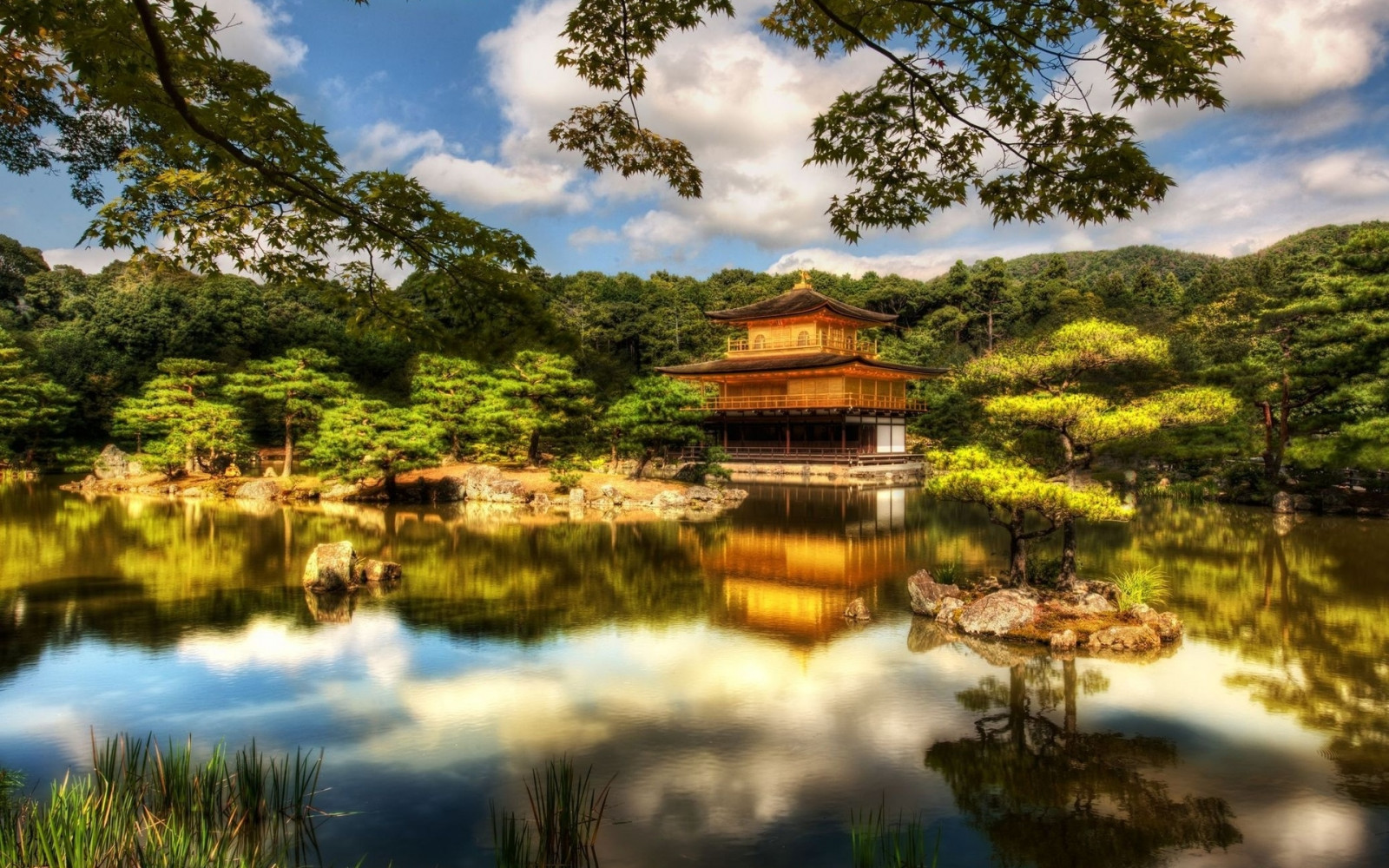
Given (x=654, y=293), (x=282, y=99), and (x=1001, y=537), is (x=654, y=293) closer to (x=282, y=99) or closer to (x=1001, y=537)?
(x=1001, y=537)

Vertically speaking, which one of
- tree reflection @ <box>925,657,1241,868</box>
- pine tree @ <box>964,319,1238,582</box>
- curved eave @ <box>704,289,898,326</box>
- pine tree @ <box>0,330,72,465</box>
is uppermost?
curved eave @ <box>704,289,898,326</box>

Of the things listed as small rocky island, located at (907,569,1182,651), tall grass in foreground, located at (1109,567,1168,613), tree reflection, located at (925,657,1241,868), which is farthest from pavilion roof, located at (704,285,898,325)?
tree reflection, located at (925,657,1241,868)

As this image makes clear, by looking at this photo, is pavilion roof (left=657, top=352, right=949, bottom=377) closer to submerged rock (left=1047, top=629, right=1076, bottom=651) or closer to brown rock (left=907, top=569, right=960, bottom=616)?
brown rock (left=907, top=569, right=960, bottom=616)

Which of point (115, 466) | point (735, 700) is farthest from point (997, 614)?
point (115, 466)

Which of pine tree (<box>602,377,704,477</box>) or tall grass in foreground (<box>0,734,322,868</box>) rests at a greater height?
pine tree (<box>602,377,704,477</box>)

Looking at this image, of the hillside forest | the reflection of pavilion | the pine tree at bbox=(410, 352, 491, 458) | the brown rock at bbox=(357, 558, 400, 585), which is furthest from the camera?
the pine tree at bbox=(410, 352, 491, 458)

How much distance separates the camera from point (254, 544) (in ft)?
49.4

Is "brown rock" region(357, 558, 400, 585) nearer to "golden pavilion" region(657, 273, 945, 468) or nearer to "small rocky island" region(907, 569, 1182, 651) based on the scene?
"small rocky island" region(907, 569, 1182, 651)

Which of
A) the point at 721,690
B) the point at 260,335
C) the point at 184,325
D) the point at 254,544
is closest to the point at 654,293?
the point at 260,335

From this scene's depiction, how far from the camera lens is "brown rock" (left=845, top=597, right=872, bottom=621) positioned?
Result: 9766 mm

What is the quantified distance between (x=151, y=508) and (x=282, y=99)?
20.3 metres

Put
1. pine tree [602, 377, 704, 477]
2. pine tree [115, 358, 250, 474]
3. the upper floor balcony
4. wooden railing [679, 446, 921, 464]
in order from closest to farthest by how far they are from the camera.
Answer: pine tree [602, 377, 704, 477] < pine tree [115, 358, 250, 474] < wooden railing [679, 446, 921, 464] < the upper floor balcony

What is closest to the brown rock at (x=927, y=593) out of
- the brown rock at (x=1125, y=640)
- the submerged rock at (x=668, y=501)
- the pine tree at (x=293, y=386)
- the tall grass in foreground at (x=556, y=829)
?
the brown rock at (x=1125, y=640)

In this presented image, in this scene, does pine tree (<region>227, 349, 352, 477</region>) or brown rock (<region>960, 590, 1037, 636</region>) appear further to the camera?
pine tree (<region>227, 349, 352, 477</region>)
